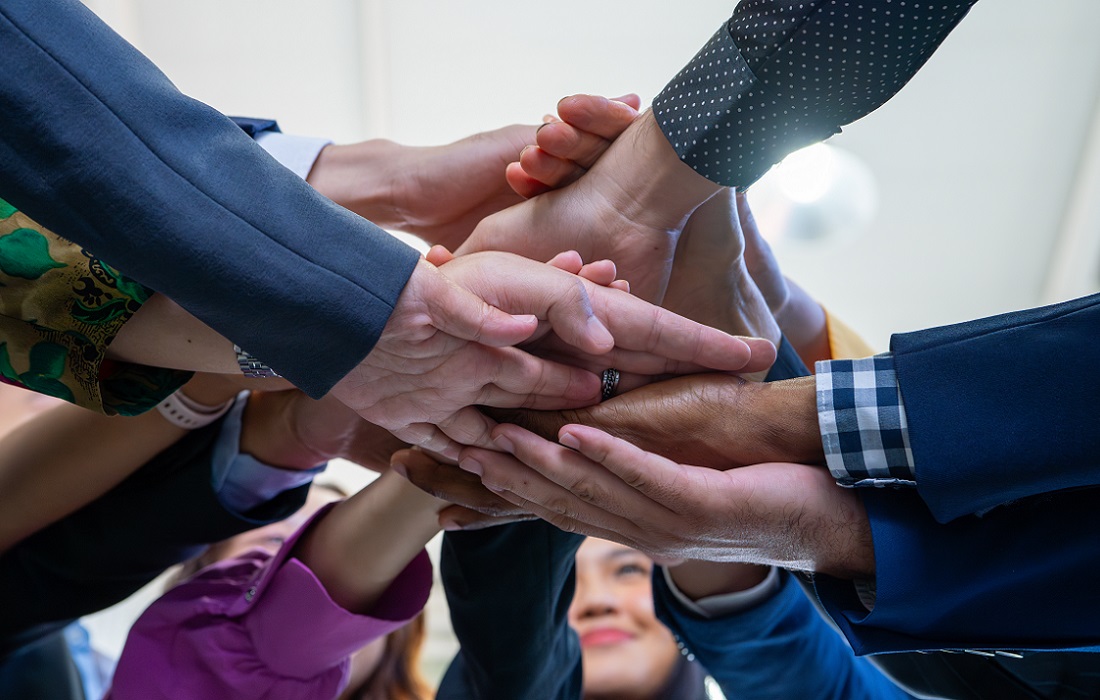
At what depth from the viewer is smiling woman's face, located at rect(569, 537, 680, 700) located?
1427 millimetres

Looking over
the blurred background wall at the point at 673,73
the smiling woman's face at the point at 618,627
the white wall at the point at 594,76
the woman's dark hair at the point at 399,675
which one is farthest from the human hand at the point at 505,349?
the white wall at the point at 594,76

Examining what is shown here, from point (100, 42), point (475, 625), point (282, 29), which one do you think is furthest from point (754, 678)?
point (282, 29)

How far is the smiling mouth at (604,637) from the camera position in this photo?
1510 millimetres

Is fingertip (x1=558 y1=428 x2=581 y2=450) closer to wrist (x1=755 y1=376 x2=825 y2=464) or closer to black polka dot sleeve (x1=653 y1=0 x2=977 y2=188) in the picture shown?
wrist (x1=755 y1=376 x2=825 y2=464)

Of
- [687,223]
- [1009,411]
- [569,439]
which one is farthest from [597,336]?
[1009,411]

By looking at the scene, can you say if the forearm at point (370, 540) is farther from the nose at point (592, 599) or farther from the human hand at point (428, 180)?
the nose at point (592, 599)

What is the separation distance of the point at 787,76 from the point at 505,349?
1.16 feet

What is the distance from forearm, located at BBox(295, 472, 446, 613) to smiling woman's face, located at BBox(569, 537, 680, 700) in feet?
1.21

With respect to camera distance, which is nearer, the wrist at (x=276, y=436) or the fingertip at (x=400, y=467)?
the fingertip at (x=400, y=467)

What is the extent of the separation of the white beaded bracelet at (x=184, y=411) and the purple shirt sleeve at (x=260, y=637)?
7.4 inches

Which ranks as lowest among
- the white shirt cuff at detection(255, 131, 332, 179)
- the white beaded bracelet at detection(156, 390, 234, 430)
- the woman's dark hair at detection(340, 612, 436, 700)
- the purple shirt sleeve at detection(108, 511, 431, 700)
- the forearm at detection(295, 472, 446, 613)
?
the woman's dark hair at detection(340, 612, 436, 700)

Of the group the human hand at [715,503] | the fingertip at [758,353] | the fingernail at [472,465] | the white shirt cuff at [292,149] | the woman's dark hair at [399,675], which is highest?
the white shirt cuff at [292,149]

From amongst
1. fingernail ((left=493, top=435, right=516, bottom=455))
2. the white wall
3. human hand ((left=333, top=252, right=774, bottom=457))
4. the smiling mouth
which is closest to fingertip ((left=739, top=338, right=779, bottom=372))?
human hand ((left=333, top=252, right=774, bottom=457))

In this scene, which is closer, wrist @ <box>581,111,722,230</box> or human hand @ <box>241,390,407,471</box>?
wrist @ <box>581,111,722,230</box>
